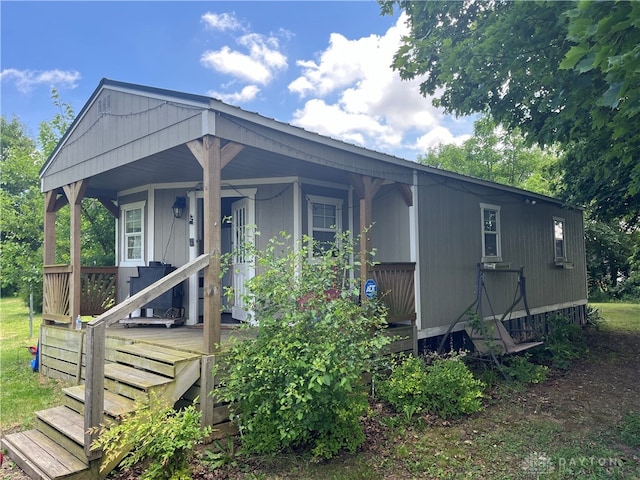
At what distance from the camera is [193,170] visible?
6.31 metres

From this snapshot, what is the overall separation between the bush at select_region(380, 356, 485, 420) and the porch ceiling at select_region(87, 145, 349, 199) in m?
2.88

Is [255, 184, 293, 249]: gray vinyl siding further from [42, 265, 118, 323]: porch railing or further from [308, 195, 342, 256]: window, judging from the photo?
[42, 265, 118, 323]: porch railing

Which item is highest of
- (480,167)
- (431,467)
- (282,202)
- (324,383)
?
(480,167)

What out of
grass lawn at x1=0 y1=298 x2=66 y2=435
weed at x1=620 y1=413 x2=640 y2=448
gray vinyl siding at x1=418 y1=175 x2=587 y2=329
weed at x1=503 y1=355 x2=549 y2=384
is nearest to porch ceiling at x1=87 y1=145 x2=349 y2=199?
gray vinyl siding at x1=418 y1=175 x2=587 y2=329

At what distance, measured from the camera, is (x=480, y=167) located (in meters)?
20.0

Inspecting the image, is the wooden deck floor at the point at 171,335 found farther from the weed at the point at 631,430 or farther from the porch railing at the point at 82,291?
the weed at the point at 631,430

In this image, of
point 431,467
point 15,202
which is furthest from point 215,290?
point 15,202

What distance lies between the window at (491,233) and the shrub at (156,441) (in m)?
6.39

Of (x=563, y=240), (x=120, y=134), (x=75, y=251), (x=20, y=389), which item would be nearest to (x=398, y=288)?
(x=120, y=134)

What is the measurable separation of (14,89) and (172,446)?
2369 cm

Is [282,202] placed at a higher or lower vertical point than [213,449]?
higher

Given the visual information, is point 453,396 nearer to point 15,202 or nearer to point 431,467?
point 431,467

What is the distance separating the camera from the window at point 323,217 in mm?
6863

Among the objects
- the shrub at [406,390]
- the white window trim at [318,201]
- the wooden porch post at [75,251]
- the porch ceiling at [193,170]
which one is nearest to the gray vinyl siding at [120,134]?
the wooden porch post at [75,251]
